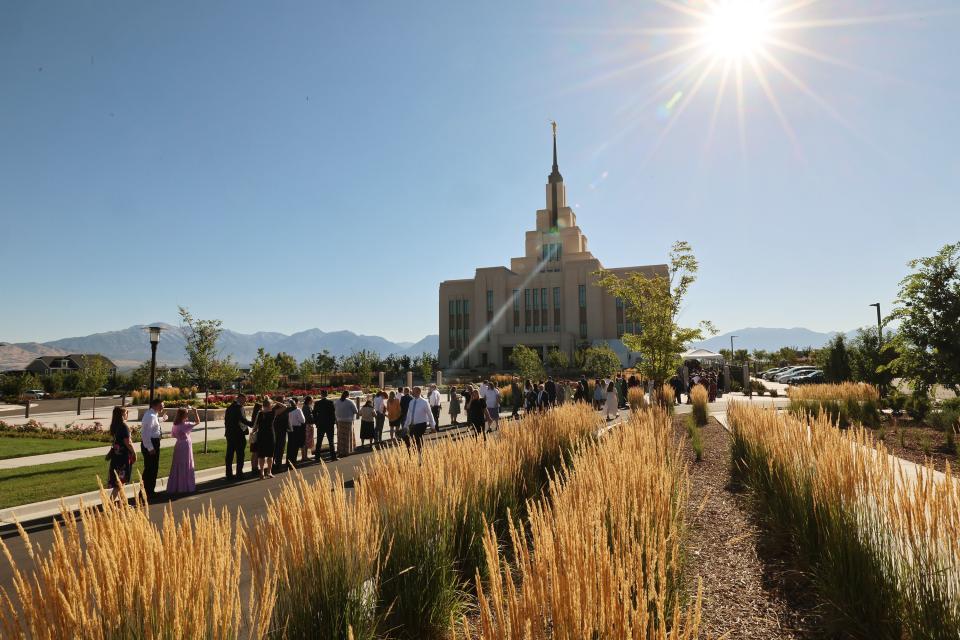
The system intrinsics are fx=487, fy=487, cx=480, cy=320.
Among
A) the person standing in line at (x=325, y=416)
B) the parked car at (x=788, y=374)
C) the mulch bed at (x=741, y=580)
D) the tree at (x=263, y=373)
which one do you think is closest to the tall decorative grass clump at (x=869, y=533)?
the mulch bed at (x=741, y=580)

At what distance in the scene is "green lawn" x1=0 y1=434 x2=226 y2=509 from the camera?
8.20m

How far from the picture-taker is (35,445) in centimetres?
1399

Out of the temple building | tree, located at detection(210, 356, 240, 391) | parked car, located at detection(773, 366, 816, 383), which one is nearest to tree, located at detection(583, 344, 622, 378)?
parked car, located at detection(773, 366, 816, 383)

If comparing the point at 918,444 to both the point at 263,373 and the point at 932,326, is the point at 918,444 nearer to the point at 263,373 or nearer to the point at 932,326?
the point at 932,326

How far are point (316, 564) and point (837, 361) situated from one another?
33101mm

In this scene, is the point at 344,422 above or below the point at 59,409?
above

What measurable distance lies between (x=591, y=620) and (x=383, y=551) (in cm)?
235

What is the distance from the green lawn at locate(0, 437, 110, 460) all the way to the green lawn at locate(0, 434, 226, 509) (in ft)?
7.37

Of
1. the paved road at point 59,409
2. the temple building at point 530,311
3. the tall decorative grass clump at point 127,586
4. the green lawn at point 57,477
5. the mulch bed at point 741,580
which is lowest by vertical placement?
the paved road at point 59,409

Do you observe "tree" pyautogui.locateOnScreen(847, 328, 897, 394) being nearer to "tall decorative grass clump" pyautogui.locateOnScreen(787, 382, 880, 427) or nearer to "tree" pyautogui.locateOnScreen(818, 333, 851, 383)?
"tree" pyautogui.locateOnScreen(818, 333, 851, 383)

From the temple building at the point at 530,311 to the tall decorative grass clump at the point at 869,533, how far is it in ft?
196

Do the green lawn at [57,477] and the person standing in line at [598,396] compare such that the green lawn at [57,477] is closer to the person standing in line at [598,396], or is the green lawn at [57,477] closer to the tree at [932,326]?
the person standing in line at [598,396]

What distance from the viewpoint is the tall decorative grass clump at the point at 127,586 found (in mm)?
1659

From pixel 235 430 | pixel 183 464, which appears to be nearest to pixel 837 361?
pixel 235 430
